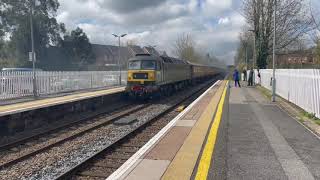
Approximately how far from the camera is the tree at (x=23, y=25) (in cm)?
5805

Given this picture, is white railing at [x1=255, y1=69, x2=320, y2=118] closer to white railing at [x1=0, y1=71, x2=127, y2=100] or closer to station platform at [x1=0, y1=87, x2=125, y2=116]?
station platform at [x1=0, y1=87, x2=125, y2=116]

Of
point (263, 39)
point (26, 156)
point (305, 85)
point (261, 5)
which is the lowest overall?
point (26, 156)

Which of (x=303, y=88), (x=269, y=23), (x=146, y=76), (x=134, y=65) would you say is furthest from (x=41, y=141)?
(x=269, y=23)

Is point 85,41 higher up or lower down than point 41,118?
higher up

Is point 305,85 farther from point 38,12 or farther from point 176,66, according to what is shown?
point 38,12

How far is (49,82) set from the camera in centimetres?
2441

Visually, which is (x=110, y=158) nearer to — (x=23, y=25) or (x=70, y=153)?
(x=70, y=153)

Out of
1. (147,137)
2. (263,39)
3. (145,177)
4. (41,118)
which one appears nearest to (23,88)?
(41,118)

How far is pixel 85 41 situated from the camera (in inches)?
2928

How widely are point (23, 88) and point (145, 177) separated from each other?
17.5 m

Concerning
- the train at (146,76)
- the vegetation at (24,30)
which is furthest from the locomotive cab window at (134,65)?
the vegetation at (24,30)

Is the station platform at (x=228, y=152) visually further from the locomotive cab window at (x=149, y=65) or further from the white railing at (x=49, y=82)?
the white railing at (x=49, y=82)

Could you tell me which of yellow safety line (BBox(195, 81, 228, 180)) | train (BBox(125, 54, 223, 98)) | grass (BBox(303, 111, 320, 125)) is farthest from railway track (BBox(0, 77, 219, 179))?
train (BBox(125, 54, 223, 98))

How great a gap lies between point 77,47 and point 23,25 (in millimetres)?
16235
